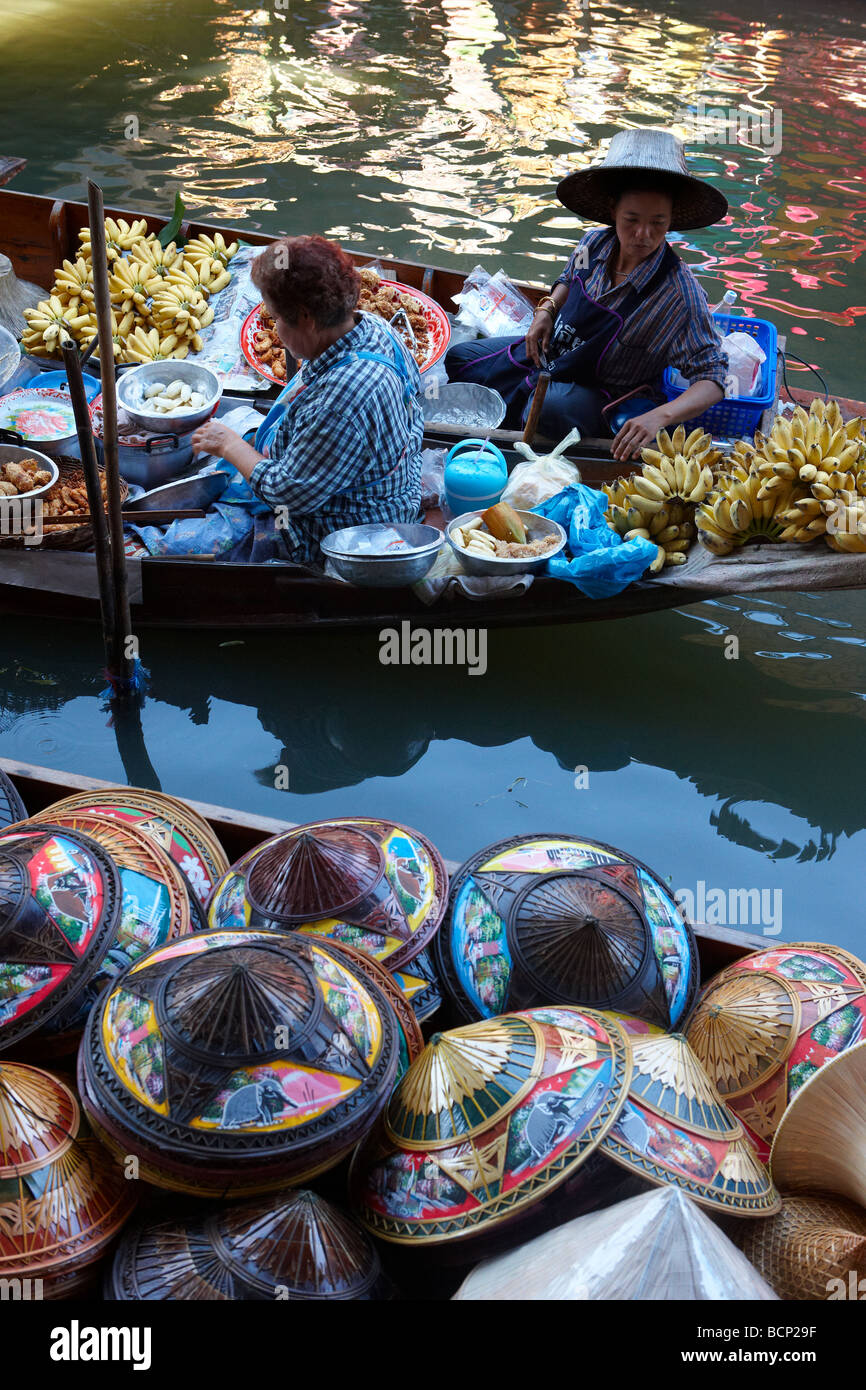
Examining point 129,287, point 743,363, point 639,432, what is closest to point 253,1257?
point 639,432

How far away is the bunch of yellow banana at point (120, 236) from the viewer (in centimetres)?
557

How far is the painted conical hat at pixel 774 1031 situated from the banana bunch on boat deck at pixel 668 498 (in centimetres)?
195

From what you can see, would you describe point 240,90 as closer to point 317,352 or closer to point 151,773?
point 317,352

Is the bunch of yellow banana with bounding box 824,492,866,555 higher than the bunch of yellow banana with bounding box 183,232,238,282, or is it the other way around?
the bunch of yellow banana with bounding box 183,232,238,282

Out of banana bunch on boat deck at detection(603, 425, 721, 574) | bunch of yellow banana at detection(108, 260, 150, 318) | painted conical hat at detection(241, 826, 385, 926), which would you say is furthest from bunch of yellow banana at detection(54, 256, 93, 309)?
painted conical hat at detection(241, 826, 385, 926)

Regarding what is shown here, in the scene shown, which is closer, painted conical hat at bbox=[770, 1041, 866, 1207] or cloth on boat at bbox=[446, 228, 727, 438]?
painted conical hat at bbox=[770, 1041, 866, 1207]

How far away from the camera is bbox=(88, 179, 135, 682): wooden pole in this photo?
2.80 metres

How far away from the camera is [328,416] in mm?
3383

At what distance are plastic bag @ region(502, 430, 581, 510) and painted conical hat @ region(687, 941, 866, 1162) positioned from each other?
7.84 ft

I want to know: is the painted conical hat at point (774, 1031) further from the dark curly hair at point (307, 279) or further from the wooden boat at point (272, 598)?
the dark curly hair at point (307, 279)

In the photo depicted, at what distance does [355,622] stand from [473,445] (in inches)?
40.1

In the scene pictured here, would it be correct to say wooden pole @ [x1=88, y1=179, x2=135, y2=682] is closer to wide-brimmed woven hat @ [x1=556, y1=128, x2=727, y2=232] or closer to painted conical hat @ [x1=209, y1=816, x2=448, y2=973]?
painted conical hat @ [x1=209, y1=816, x2=448, y2=973]

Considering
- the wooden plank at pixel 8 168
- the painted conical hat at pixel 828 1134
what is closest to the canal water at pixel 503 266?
the painted conical hat at pixel 828 1134
